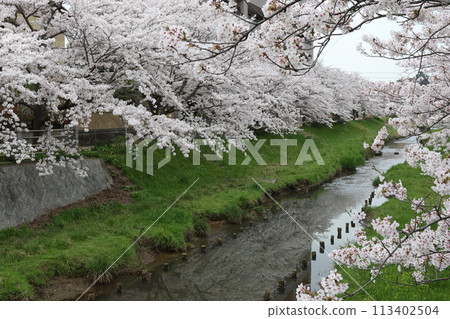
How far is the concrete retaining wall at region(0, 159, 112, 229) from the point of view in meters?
10.0

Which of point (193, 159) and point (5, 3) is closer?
point (5, 3)

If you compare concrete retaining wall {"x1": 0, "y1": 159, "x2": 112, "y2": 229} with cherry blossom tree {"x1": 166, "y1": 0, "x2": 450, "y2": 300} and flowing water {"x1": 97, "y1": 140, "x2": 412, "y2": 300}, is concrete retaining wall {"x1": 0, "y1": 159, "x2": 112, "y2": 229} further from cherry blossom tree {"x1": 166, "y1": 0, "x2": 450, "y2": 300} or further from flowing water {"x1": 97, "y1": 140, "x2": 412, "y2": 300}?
cherry blossom tree {"x1": 166, "y1": 0, "x2": 450, "y2": 300}

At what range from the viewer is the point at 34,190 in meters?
10.8

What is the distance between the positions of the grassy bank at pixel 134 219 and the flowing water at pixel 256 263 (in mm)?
764

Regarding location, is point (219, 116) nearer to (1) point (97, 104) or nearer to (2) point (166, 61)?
(2) point (166, 61)

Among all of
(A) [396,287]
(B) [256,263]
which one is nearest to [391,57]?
(A) [396,287]

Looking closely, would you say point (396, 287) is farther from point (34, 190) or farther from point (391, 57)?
point (34, 190)

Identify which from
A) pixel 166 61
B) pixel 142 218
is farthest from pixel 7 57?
pixel 142 218

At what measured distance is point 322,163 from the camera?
69.0ft

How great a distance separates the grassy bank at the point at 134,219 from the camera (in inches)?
329

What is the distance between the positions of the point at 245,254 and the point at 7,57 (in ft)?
23.2

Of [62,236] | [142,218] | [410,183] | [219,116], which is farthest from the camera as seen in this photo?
[410,183]

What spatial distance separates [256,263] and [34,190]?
20.0 feet

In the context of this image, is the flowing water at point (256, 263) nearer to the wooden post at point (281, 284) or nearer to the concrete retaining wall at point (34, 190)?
the wooden post at point (281, 284)
